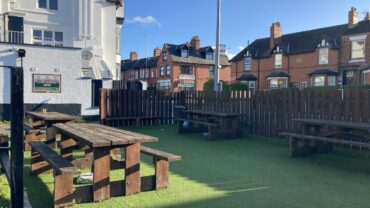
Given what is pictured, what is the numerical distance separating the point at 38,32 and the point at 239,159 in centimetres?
1828

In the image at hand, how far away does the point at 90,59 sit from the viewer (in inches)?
824

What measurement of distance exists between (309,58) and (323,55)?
1.69 m

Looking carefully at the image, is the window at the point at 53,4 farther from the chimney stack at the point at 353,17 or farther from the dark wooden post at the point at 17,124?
the chimney stack at the point at 353,17

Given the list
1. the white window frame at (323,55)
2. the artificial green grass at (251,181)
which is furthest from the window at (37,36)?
the white window frame at (323,55)

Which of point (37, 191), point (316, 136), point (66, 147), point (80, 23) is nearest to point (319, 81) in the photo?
point (80, 23)

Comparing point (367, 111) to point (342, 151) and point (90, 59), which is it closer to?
point (342, 151)

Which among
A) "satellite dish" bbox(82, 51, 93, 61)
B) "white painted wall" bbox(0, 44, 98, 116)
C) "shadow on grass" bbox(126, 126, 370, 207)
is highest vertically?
"satellite dish" bbox(82, 51, 93, 61)

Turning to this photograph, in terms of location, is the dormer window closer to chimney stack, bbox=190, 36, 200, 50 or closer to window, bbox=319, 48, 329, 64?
chimney stack, bbox=190, 36, 200, 50

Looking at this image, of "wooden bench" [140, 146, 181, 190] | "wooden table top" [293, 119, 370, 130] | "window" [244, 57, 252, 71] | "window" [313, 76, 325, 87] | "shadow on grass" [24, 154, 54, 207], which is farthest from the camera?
"window" [244, 57, 252, 71]

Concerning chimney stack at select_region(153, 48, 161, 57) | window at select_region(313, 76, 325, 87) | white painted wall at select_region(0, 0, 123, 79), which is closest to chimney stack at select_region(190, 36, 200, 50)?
chimney stack at select_region(153, 48, 161, 57)

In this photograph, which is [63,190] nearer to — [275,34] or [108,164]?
[108,164]

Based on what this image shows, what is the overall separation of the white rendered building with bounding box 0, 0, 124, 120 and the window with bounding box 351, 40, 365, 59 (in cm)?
2263

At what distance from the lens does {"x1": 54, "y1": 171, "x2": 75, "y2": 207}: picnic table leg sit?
4.22 m

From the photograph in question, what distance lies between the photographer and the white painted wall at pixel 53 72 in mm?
14922
